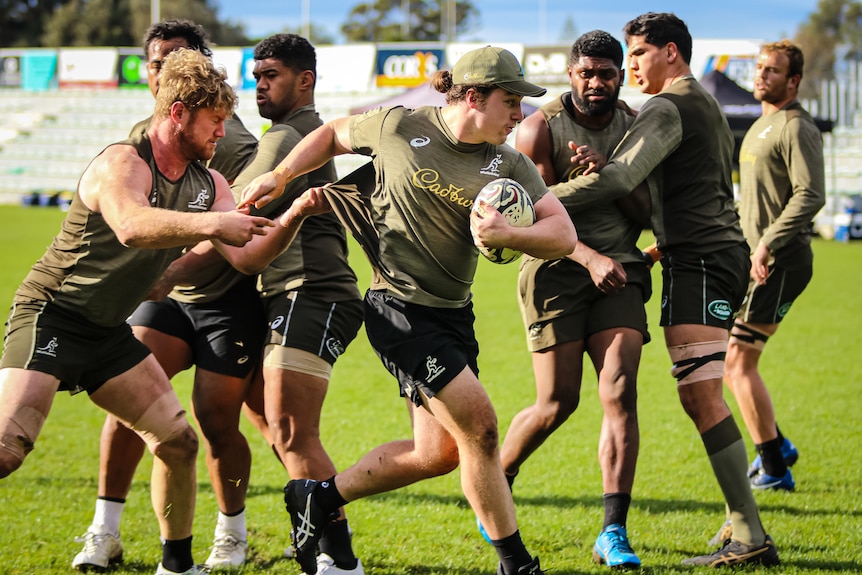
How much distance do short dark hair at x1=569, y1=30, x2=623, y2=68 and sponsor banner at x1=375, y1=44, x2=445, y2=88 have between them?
103 ft

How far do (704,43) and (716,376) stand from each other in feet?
97.2

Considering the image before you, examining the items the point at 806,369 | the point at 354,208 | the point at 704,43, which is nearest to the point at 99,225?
the point at 354,208

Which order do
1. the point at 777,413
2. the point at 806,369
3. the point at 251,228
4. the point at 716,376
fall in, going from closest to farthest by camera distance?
the point at 251,228 < the point at 716,376 < the point at 777,413 < the point at 806,369

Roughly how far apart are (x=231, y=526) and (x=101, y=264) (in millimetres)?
1635

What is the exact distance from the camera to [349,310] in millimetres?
5129

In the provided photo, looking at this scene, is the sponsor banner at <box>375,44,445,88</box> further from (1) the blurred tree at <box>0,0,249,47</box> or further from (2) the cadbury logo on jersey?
(1) the blurred tree at <box>0,0,249,47</box>

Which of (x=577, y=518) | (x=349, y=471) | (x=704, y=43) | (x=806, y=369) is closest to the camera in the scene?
(x=349, y=471)

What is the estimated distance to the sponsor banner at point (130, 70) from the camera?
42.8m

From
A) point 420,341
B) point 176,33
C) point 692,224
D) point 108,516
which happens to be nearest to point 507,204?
point 420,341

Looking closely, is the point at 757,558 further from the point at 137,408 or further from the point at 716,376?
the point at 137,408

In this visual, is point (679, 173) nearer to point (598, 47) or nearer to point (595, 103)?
point (595, 103)

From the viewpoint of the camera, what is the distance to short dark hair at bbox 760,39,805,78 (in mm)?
6863

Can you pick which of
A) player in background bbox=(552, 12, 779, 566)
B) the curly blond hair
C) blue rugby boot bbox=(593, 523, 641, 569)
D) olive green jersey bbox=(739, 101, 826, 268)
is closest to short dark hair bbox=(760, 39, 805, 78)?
olive green jersey bbox=(739, 101, 826, 268)

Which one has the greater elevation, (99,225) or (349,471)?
(99,225)
